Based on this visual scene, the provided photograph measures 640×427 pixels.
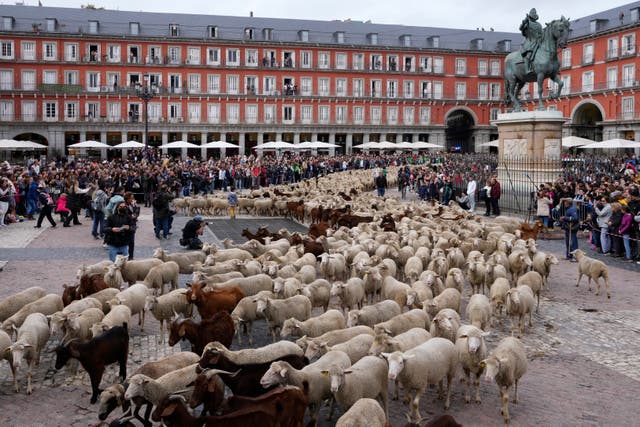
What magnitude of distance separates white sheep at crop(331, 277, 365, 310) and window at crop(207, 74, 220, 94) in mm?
60484

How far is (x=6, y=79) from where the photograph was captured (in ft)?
213

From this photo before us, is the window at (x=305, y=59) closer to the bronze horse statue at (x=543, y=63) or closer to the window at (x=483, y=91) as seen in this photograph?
the window at (x=483, y=91)

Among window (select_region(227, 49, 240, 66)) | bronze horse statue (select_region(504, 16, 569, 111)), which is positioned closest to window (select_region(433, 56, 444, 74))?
window (select_region(227, 49, 240, 66))

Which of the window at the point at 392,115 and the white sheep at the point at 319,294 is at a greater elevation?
the window at the point at 392,115

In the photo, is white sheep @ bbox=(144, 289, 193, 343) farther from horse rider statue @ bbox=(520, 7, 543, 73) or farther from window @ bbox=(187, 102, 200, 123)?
window @ bbox=(187, 102, 200, 123)

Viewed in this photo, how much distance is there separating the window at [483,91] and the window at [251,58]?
2686cm

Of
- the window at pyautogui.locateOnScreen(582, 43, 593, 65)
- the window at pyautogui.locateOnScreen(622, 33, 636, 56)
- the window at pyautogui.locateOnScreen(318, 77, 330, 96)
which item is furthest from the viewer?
the window at pyautogui.locateOnScreen(318, 77, 330, 96)

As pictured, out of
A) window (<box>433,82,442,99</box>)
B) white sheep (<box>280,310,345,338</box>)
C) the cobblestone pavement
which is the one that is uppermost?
window (<box>433,82,442,99</box>)

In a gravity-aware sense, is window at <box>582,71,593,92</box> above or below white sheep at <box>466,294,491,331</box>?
above

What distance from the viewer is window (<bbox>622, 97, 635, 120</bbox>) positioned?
5869cm

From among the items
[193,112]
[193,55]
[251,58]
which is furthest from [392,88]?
[193,112]

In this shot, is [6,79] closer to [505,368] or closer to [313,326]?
[313,326]

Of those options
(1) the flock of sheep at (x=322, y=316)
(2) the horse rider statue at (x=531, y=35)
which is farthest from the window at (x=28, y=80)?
(1) the flock of sheep at (x=322, y=316)

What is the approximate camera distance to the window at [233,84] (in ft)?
230
